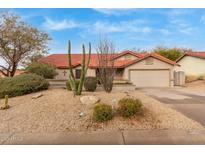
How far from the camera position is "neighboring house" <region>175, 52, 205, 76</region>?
29.1 metres

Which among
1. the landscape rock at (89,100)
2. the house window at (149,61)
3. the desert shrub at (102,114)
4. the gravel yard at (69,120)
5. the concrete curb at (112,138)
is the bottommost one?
the concrete curb at (112,138)

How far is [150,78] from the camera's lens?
923 inches

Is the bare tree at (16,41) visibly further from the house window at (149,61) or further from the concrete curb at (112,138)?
the concrete curb at (112,138)

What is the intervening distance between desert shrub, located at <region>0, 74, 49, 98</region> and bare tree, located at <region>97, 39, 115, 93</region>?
4.11m

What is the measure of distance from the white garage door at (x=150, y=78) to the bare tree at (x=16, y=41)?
38.9 ft

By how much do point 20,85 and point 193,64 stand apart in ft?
85.4

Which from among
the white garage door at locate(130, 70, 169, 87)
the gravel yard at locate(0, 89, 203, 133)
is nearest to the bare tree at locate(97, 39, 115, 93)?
the gravel yard at locate(0, 89, 203, 133)

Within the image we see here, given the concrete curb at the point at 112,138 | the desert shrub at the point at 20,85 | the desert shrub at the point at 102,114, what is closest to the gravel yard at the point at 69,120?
the desert shrub at the point at 102,114

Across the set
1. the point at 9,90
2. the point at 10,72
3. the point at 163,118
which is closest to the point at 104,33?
the point at 9,90

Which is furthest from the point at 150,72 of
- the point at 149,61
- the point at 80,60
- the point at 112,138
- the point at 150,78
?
the point at 112,138

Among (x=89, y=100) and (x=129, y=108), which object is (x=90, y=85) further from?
(x=129, y=108)

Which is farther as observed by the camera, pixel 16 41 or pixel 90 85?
pixel 16 41

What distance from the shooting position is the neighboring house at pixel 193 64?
2909 centimetres

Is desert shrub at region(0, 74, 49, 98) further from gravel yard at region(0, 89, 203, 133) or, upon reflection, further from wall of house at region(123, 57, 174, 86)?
wall of house at region(123, 57, 174, 86)
